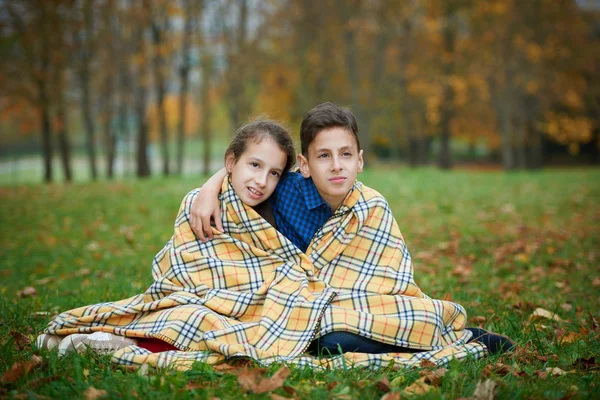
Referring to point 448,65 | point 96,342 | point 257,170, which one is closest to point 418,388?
point 257,170

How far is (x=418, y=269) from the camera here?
582 cm

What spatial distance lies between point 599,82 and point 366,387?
25.4 meters

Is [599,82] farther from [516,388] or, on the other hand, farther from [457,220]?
[516,388]

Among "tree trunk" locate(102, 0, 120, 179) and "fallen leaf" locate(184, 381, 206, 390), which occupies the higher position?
"tree trunk" locate(102, 0, 120, 179)

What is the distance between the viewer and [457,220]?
28.1 feet

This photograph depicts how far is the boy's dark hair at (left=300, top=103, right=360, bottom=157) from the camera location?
3.36 m

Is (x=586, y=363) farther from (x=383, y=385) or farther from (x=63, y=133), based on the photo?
(x=63, y=133)

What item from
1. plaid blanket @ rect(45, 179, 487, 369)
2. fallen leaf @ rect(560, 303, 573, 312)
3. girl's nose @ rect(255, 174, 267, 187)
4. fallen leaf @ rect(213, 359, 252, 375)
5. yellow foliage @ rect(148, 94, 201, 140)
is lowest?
fallen leaf @ rect(560, 303, 573, 312)

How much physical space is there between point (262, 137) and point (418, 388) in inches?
70.5

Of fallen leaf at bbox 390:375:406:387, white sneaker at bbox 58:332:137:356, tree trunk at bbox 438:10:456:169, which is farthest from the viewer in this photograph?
tree trunk at bbox 438:10:456:169

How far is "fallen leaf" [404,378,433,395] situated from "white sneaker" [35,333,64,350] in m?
1.95

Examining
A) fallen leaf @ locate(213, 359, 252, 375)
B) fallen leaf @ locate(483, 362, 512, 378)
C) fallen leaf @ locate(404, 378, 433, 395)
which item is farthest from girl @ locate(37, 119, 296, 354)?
fallen leaf @ locate(483, 362, 512, 378)

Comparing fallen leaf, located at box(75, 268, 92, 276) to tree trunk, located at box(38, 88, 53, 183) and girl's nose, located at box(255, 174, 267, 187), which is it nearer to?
girl's nose, located at box(255, 174, 267, 187)

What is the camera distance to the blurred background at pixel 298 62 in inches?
703
